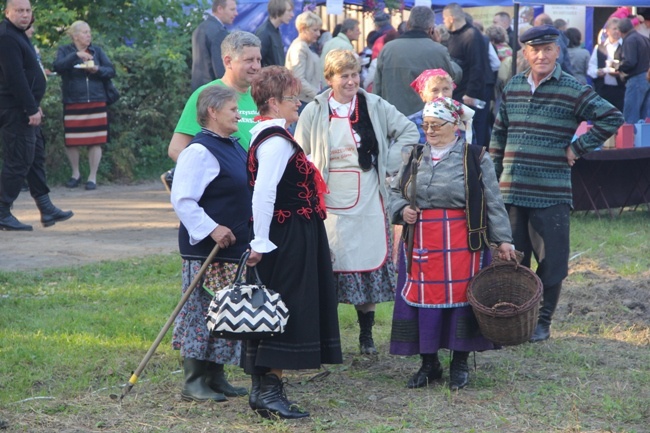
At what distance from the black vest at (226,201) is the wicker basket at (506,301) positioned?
1227 mm

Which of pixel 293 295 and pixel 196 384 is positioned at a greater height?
pixel 293 295

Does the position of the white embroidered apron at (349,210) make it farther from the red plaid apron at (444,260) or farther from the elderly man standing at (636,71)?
the elderly man standing at (636,71)

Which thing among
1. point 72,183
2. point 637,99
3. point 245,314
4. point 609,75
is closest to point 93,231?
point 72,183

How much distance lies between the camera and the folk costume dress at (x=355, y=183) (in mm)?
5887

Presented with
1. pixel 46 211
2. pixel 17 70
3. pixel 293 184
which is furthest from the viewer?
pixel 46 211

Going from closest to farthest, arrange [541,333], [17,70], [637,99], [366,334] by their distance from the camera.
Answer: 1. [366,334]
2. [541,333]
3. [17,70]
4. [637,99]

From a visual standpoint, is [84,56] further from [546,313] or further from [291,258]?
[291,258]

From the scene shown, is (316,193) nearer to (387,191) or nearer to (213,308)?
(213,308)

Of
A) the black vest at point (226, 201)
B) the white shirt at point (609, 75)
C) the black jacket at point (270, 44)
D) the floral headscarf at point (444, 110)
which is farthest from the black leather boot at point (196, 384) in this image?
the white shirt at point (609, 75)

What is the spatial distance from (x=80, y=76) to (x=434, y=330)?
8186 millimetres

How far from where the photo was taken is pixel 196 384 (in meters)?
5.24

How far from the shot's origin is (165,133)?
14.3 meters

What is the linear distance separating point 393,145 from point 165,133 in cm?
868

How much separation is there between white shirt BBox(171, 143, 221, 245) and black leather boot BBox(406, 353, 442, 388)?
1443 millimetres
